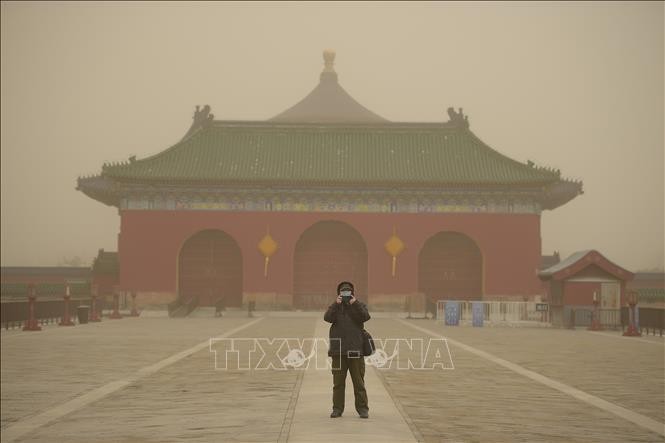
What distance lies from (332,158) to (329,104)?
26.7m

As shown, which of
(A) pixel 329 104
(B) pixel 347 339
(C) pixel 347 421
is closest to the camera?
(C) pixel 347 421

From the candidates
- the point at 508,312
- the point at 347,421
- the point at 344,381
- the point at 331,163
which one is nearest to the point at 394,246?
the point at 331,163

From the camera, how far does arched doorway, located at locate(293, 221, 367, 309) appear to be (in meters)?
48.6

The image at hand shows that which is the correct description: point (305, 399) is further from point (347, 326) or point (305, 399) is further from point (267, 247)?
point (267, 247)

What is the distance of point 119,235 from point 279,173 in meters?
8.73

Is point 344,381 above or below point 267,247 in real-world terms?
below

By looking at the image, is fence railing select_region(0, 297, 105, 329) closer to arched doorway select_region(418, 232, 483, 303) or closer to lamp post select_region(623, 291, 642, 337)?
arched doorway select_region(418, 232, 483, 303)

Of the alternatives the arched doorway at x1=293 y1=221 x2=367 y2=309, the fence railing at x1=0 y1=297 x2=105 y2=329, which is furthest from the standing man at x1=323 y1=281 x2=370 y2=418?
the arched doorway at x1=293 y1=221 x2=367 y2=309

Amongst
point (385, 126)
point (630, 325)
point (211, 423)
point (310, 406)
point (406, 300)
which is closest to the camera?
point (211, 423)

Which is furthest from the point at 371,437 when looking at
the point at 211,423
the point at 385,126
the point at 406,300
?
the point at 385,126

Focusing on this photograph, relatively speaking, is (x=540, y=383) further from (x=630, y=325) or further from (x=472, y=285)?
(x=472, y=285)

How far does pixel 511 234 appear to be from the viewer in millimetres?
48406

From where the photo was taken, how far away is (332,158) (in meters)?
50.7

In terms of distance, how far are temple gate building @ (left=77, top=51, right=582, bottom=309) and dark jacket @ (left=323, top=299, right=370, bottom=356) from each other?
3721 centimetres
